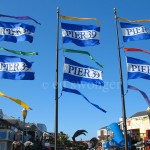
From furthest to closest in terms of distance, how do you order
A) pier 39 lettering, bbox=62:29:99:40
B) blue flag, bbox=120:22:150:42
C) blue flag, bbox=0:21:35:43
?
blue flag, bbox=120:22:150:42 → pier 39 lettering, bbox=62:29:99:40 → blue flag, bbox=0:21:35:43

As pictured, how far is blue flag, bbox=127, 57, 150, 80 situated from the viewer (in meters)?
18.9

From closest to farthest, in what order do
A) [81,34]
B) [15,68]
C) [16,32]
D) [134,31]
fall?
[15,68]
[16,32]
[81,34]
[134,31]

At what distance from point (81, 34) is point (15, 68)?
4.23 metres

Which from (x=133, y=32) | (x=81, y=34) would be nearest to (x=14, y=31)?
(x=81, y=34)

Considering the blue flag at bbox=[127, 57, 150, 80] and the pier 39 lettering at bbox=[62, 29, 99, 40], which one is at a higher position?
the pier 39 lettering at bbox=[62, 29, 99, 40]

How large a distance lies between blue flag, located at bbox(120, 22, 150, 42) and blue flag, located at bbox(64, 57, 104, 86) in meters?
2.70

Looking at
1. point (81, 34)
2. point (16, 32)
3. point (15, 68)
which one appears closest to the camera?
point (15, 68)

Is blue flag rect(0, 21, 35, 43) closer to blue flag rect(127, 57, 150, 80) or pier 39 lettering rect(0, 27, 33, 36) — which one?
pier 39 lettering rect(0, 27, 33, 36)

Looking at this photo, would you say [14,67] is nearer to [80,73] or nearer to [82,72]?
[80,73]

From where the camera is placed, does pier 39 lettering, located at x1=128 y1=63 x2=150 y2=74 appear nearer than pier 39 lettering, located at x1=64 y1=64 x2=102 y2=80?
No

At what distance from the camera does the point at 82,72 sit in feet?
62.2

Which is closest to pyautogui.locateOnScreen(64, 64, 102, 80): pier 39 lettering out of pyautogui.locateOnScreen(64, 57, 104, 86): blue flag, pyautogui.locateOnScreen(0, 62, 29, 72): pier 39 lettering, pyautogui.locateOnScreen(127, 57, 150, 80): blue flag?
pyautogui.locateOnScreen(64, 57, 104, 86): blue flag

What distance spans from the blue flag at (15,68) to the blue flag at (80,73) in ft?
6.56

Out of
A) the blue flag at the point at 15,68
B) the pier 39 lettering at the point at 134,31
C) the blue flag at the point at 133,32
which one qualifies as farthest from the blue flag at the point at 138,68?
the blue flag at the point at 15,68
